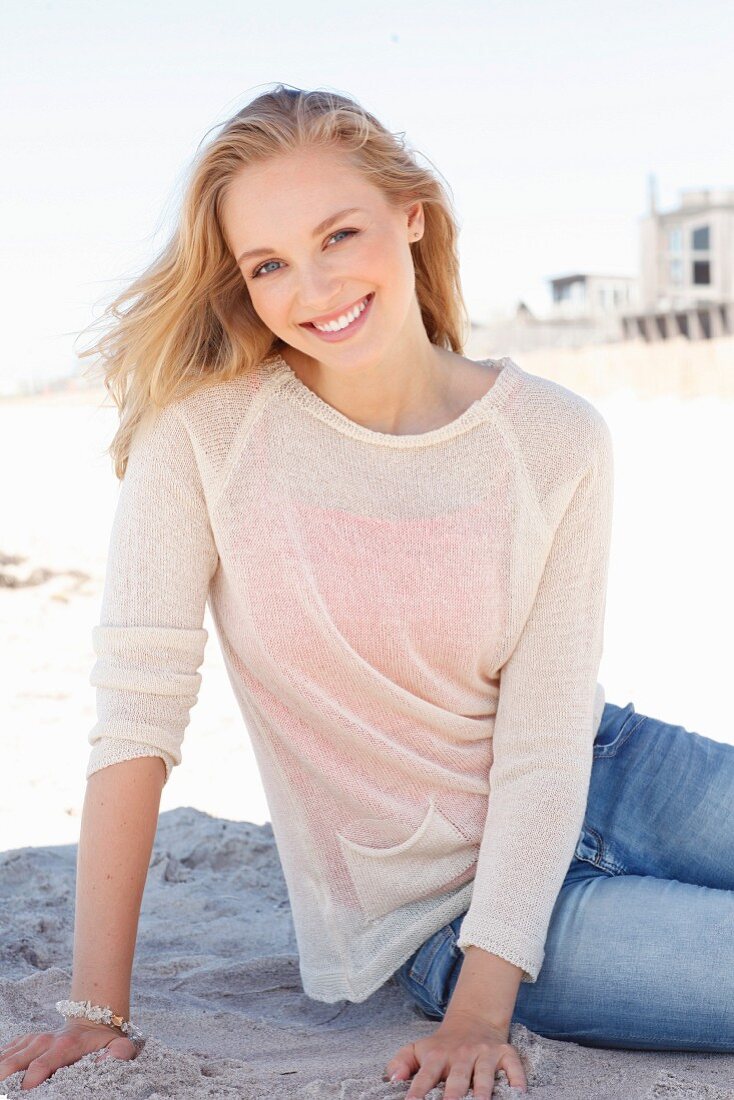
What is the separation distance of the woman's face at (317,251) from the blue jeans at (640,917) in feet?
3.00

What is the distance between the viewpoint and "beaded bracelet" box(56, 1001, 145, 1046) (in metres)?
1.78

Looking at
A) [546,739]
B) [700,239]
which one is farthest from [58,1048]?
[700,239]

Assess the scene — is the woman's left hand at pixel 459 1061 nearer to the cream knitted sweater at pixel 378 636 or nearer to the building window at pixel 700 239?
the cream knitted sweater at pixel 378 636

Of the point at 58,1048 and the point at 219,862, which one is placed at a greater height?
the point at 58,1048

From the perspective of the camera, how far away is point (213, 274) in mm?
2143

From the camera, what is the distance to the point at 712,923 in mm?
1940

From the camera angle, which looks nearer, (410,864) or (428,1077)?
(428,1077)

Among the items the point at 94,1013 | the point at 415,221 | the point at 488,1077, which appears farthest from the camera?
the point at 415,221

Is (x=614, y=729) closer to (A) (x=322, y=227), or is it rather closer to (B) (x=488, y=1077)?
(B) (x=488, y=1077)

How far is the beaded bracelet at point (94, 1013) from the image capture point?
178 cm

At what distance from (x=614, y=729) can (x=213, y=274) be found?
Result: 3.77 feet

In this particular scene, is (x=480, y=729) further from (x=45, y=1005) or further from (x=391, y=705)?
(x=45, y=1005)

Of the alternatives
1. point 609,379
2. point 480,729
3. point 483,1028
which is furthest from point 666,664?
point 609,379

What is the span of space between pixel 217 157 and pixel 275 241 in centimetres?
18
